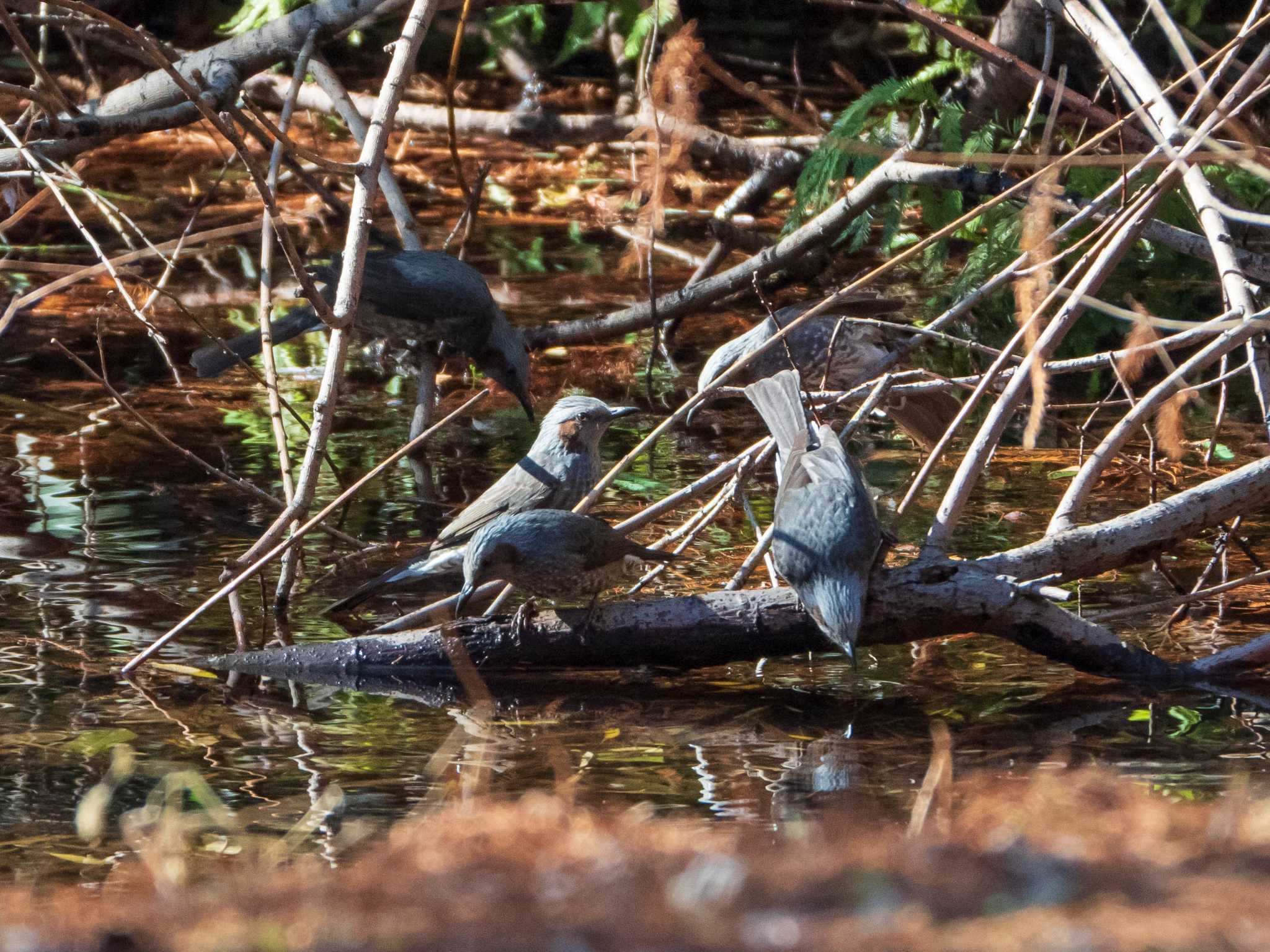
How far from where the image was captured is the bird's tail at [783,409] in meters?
5.17

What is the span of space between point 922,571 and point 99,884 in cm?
234

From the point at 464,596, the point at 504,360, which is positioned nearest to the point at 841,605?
the point at 464,596

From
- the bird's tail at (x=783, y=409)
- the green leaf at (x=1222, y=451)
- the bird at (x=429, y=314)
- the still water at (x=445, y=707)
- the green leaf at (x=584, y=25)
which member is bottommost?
the still water at (x=445, y=707)

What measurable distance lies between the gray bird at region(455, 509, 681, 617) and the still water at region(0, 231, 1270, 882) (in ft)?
1.08

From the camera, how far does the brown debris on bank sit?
2580mm

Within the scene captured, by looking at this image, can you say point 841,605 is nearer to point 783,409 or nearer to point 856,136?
point 783,409

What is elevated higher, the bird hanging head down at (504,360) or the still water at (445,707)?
the bird hanging head down at (504,360)

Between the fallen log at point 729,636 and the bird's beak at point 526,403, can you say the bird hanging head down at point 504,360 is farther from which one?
the fallen log at point 729,636

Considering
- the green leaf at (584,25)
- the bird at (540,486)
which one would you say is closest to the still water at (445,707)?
the bird at (540,486)

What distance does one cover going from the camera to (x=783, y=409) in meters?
5.29

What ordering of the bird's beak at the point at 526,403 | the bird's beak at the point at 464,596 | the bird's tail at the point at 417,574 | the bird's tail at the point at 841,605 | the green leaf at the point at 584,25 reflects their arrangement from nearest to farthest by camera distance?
the bird's tail at the point at 841,605, the bird's beak at the point at 464,596, the bird's tail at the point at 417,574, the bird's beak at the point at 526,403, the green leaf at the point at 584,25

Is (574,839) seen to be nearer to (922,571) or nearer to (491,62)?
(922,571)

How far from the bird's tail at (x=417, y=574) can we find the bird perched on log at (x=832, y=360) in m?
1.80

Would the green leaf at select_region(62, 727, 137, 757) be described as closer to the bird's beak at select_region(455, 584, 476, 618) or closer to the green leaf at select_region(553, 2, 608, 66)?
the bird's beak at select_region(455, 584, 476, 618)
